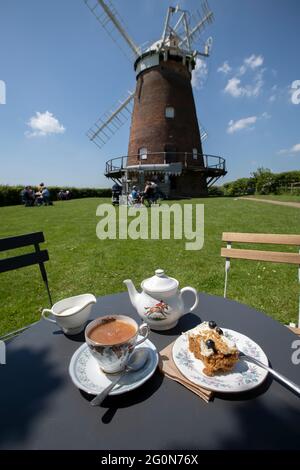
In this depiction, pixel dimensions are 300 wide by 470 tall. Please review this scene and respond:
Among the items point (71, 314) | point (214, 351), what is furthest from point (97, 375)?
point (214, 351)

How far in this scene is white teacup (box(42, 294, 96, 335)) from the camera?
1.17 meters

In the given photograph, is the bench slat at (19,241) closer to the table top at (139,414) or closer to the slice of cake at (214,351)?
the table top at (139,414)

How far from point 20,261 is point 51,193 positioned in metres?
27.2

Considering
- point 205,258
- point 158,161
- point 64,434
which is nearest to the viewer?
point 64,434

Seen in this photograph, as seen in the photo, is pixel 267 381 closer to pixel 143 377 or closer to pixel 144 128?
pixel 143 377

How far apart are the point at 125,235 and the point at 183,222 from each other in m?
2.76

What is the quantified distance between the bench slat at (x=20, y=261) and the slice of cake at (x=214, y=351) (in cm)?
174

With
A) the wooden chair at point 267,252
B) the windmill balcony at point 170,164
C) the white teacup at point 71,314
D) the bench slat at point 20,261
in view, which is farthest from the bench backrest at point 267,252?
the windmill balcony at point 170,164

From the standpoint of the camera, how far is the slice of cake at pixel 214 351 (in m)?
0.90

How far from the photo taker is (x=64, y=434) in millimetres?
709

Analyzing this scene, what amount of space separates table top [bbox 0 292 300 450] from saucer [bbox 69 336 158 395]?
38mm

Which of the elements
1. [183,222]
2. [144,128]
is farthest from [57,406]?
[144,128]

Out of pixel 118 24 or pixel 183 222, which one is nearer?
pixel 183 222

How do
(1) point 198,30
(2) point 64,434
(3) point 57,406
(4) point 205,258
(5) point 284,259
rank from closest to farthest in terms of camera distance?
(2) point 64,434, (3) point 57,406, (5) point 284,259, (4) point 205,258, (1) point 198,30
